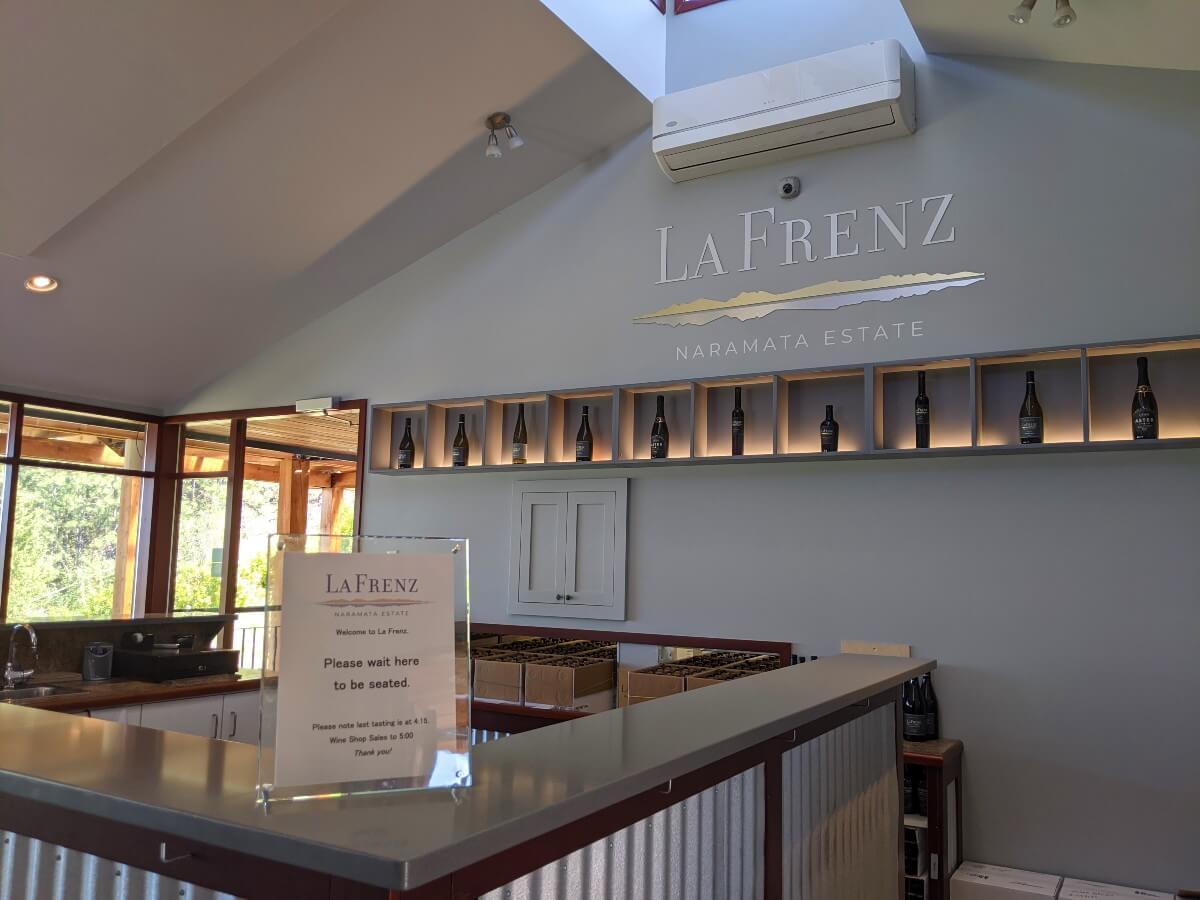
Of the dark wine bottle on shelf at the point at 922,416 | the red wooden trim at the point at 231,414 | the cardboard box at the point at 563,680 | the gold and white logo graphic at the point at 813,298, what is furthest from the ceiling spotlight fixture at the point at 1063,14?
the red wooden trim at the point at 231,414

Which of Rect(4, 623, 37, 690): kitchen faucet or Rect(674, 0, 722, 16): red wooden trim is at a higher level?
Rect(674, 0, 722, 16): red wooden trim

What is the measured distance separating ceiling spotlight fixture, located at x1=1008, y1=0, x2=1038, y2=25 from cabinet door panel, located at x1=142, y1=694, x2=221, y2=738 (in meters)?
4.24

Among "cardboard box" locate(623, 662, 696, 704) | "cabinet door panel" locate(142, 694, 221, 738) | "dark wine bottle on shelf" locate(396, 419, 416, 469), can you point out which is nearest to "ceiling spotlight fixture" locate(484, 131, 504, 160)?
"dark wine bottle on shelf" locate(396, 419, 416, 469)

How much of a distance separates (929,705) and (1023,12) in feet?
9.07

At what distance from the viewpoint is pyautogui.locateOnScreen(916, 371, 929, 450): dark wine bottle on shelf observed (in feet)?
13.5

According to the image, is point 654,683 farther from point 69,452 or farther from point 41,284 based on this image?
point 69,452

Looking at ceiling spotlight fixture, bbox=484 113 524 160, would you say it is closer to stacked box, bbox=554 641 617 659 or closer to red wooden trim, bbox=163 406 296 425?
red wooden trim, bbox=163 406 296 425

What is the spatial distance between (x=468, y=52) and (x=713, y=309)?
1.70 metres

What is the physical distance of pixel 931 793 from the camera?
3670 millimetres

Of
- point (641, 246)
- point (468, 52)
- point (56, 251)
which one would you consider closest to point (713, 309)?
point (641, 246)

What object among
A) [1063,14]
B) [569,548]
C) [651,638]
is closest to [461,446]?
[569,548]

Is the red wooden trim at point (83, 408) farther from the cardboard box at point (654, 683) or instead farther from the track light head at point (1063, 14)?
the track light head at point (1063, 14)

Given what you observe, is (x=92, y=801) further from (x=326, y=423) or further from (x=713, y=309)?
(x=326, y=423)

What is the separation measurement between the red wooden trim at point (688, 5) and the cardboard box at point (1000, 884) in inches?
170
